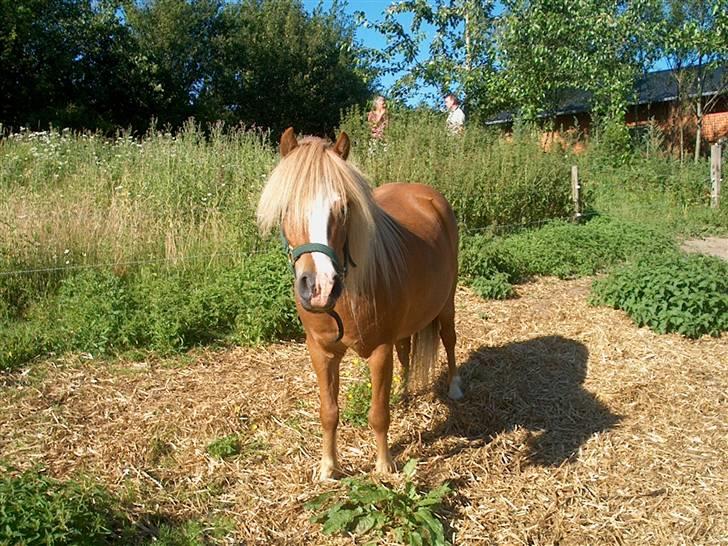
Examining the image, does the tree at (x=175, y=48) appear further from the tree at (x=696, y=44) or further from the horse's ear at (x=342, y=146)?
the horse's ear at (x=342, y=146)

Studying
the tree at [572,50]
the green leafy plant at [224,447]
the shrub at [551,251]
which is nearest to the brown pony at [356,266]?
the green leafy plant at [224,447]

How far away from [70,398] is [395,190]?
8.64ft

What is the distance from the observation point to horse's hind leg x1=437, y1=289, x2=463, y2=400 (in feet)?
12.3

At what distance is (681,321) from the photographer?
4656 mm

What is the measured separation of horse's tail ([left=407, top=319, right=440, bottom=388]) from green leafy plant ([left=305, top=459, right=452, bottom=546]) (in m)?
1.12

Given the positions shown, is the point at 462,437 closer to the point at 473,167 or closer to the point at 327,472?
the point at 327,472

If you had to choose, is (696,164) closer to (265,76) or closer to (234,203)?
(234,203)

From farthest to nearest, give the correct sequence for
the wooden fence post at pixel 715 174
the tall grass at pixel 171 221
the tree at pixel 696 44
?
the tree at pixel 696 44
the wooden fence post at pixel 715 174
the tall grass at pixel 171 221

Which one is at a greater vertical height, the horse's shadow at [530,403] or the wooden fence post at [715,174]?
the wooden fence post at [715,174]

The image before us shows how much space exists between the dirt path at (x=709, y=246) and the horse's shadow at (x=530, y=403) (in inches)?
198

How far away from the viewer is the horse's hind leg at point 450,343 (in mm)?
3734

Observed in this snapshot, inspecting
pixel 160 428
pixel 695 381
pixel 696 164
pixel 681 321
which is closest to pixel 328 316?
pixel 160 428

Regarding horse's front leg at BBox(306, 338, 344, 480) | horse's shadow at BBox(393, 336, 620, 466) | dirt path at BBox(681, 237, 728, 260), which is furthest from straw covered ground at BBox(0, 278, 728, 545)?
dirt path at BBox(681, 237, 728, 260)

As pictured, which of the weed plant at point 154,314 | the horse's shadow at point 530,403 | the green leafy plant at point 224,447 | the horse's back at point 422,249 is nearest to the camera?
the horse's back at point 422,249
